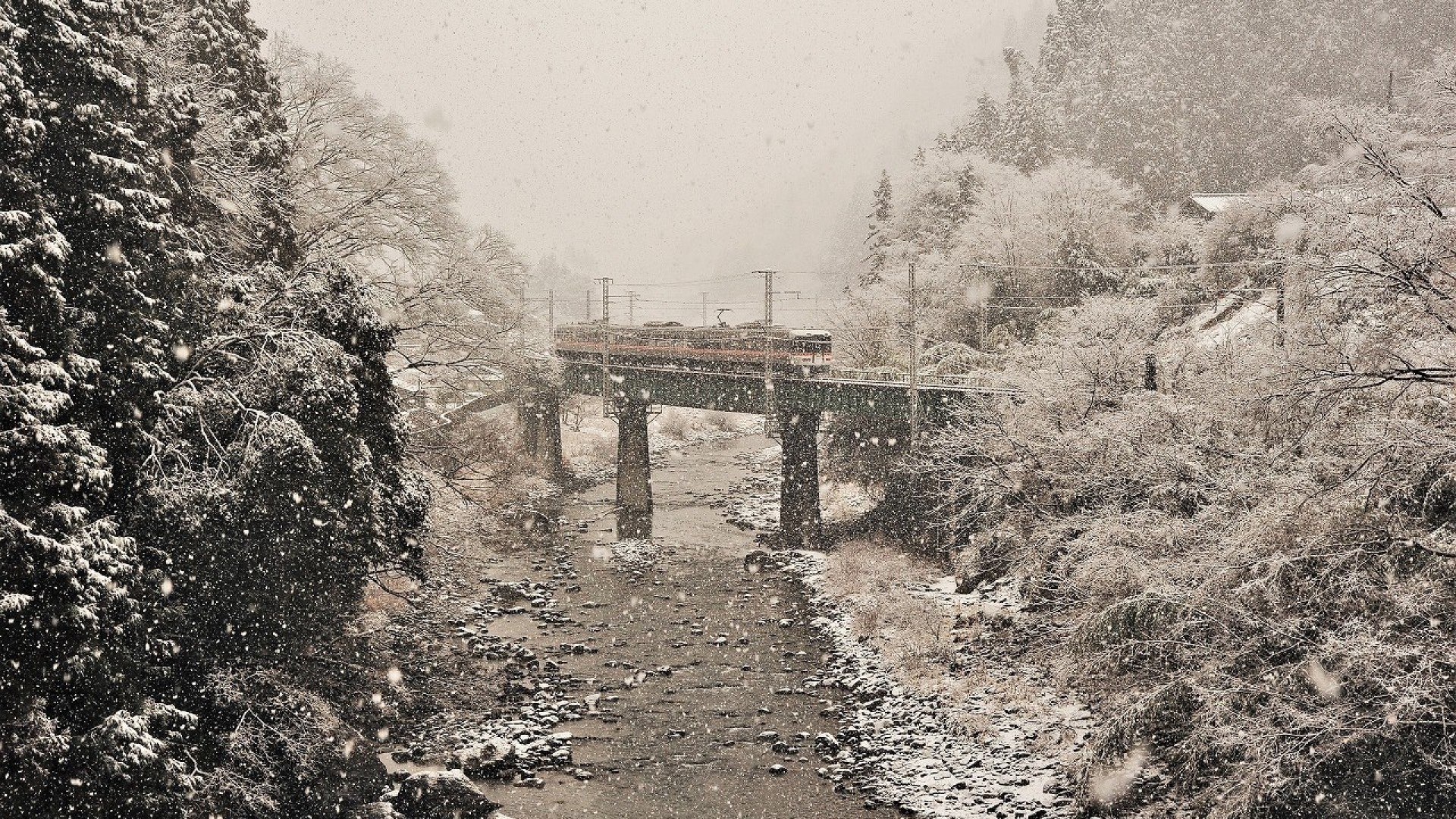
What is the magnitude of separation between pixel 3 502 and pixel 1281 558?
1385cm

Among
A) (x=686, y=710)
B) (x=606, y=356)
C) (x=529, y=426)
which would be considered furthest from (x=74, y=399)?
(x=529, y=426)

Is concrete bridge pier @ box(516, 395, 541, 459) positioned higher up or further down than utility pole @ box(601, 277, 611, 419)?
further down

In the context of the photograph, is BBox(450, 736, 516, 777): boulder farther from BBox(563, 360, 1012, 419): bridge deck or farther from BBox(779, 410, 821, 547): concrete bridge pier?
BBox(779, 410, 821, 547): concrete bridge pier

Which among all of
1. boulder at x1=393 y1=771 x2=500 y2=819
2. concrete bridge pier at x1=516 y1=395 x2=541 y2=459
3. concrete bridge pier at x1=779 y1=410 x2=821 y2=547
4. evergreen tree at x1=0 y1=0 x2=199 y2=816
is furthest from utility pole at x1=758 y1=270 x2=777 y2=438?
evergreen tree at x1=0 y1=0 x2=199 y2=816

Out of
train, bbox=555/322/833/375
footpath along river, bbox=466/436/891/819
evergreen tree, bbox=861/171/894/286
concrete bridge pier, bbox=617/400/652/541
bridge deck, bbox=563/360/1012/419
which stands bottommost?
footpath along river, bbox=466/436/891/819

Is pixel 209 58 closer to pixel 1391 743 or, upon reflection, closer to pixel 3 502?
pixel 3 502

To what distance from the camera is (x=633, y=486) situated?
29750mm

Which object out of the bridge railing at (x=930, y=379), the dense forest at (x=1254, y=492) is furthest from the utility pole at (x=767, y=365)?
the dense forest at (x=1254, y=492)

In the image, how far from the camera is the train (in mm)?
27828

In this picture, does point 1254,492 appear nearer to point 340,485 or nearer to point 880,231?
point 340,485

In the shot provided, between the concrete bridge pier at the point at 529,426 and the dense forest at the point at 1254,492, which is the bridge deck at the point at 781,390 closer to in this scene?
the dense forest at the point at 1254,492

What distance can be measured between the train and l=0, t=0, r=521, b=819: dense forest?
53.9 feet

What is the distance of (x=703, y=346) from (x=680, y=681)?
15.7 meters

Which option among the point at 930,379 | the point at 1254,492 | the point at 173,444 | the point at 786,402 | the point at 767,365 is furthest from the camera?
the point at 786,402
